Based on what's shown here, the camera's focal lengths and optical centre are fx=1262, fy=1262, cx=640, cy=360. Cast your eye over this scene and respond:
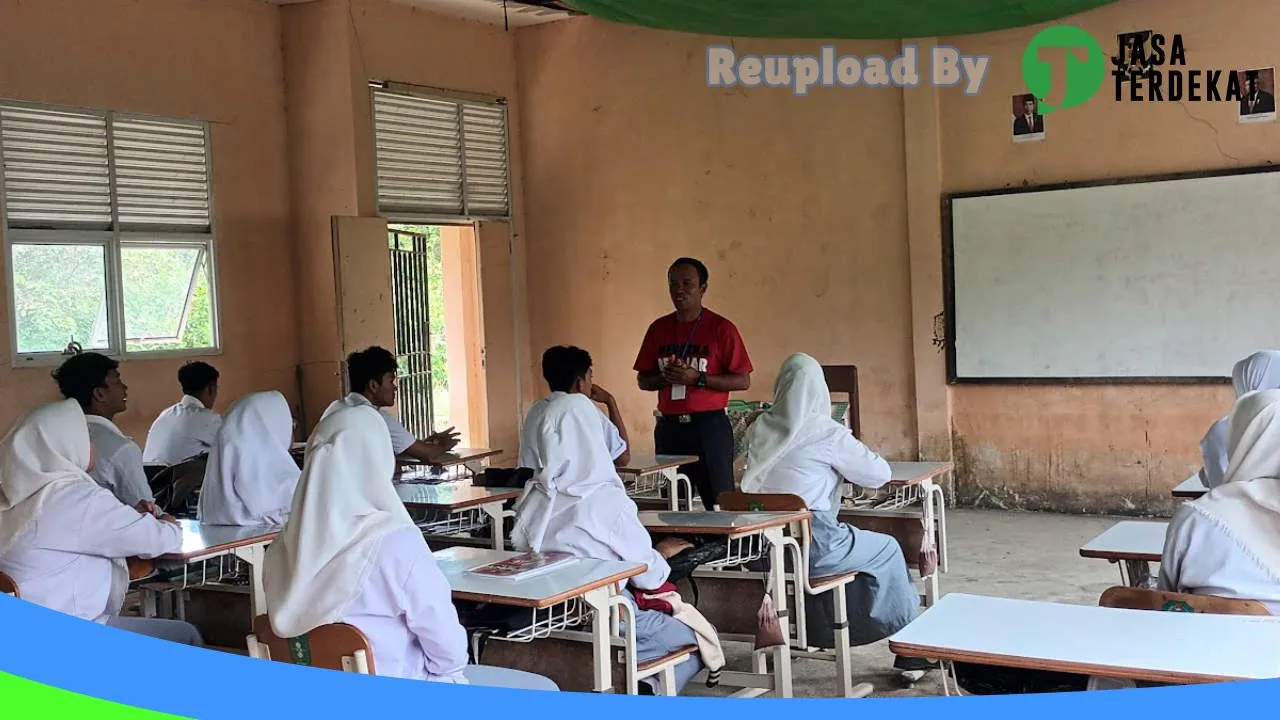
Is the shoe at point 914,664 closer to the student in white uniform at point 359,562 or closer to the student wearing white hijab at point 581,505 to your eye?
the student wearing white hijab at point 581,505

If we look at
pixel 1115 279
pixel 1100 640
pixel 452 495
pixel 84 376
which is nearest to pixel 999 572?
pixel 1115 279

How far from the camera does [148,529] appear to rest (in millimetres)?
3586

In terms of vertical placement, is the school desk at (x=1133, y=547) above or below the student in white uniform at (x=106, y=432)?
below

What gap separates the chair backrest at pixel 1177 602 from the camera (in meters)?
2.49

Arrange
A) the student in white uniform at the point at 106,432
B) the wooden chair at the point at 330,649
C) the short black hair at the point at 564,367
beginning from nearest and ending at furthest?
the wooden chair at the point at 330,649
the short black hair at the point at 564,367
the student in white uniform at the point at 106,432

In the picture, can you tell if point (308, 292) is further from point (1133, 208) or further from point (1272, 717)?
point (1272, 717)

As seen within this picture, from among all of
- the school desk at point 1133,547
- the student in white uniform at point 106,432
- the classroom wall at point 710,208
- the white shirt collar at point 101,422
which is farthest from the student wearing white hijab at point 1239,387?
the white shirt collar at point 101,422

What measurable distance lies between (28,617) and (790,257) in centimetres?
716

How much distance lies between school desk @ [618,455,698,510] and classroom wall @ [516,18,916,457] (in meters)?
2.62

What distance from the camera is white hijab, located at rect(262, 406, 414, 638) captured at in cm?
255

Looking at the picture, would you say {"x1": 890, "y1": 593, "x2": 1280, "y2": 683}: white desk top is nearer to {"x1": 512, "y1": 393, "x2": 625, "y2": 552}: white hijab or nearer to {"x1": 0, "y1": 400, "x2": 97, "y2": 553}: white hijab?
{"x1": 512, "y1": 393, "x2": 625, "y2": 552}: white hijab

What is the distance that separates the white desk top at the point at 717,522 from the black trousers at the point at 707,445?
1389 millimetres

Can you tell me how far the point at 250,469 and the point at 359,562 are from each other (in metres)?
2.08

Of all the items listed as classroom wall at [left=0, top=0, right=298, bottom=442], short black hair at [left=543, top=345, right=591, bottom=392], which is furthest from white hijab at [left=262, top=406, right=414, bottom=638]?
classroom wall at [left=0, top=0, right=298, bottom=442]
